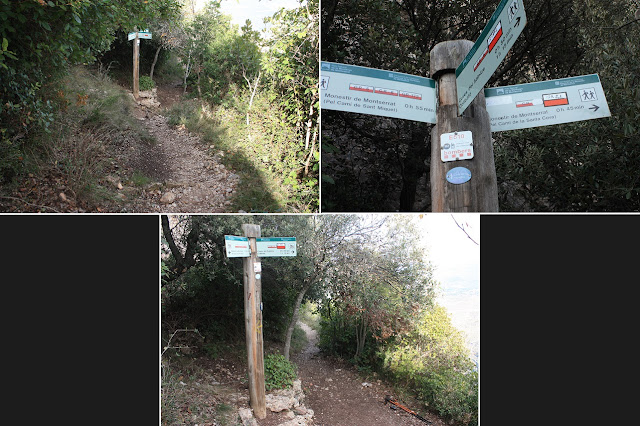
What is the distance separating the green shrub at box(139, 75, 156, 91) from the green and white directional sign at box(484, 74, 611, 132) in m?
1.96

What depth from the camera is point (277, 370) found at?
278cm

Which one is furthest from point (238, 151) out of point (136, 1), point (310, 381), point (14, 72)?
point (310, 381)

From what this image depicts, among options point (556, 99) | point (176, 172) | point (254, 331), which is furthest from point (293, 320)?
point (556, 99)

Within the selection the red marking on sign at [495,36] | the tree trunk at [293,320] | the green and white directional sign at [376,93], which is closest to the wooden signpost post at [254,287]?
the tree trunk at [293,320]

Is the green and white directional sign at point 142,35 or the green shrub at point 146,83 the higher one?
the green and white directional sign at point 142,35

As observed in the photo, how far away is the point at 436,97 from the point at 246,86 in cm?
120

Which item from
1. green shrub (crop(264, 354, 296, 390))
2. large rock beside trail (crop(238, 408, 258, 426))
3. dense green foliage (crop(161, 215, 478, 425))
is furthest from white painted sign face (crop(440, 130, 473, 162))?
large rock beside trail (crop(238, 408, 258, 426))

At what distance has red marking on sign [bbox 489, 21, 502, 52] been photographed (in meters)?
1.52

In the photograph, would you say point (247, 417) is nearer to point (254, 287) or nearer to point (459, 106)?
point (254, 287)

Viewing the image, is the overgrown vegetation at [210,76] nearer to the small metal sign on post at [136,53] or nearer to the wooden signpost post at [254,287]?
the small metal sign on post at [136,53]

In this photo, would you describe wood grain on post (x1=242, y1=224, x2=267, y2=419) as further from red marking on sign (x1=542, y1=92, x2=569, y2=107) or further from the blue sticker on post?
red marking on sign (x1=542, y1=92, x2=569, y2=107)

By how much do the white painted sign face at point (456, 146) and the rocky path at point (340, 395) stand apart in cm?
150

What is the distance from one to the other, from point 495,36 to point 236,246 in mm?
1854

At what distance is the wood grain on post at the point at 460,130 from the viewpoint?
1996 mm
